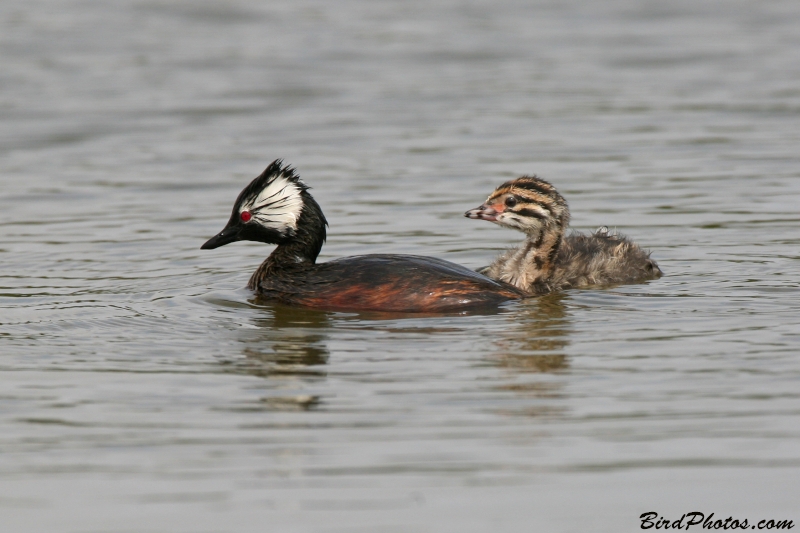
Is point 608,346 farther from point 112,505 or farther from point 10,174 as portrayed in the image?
point 10,174

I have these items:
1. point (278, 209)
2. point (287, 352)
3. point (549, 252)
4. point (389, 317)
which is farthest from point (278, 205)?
point (287, 352)

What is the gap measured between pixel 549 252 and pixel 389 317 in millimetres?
2308

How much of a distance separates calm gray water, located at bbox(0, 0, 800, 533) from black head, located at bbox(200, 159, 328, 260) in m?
0.51

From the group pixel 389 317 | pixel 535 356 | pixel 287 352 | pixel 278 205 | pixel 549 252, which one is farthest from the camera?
pixel 549 252

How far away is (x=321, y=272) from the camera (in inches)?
399

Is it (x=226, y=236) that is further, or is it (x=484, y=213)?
(x=484, y=213)

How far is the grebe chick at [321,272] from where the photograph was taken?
31.6ft

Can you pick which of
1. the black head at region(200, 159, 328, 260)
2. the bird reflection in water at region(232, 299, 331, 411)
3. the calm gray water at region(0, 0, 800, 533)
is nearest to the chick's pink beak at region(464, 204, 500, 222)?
the calm gray water at region(0, 0, 800, 533)

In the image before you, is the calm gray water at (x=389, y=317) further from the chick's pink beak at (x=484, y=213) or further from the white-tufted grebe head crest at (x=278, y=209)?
the chick's pink beak at (x=484, y=213)

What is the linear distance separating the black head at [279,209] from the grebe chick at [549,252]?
1.30 m

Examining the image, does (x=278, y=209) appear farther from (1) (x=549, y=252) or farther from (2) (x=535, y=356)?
(2) (x=535, y=356)

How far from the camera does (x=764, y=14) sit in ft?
86.7

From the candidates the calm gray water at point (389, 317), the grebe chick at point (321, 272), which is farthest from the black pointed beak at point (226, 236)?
the calm gray water at point (389, 317)

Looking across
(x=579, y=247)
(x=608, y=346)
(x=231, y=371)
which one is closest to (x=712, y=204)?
(x=579, y=247)
